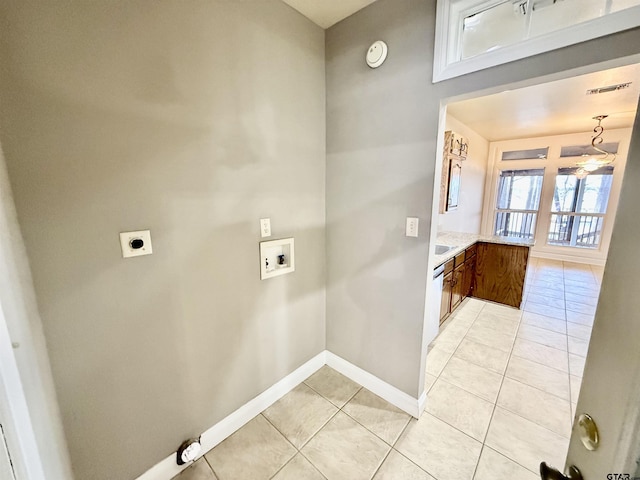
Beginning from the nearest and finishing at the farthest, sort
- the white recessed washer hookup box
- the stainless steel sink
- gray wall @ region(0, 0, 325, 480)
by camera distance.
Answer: gray wall @ region(0, 0, 325, 480), the white recessed washer hookup box, the stainless steel sink

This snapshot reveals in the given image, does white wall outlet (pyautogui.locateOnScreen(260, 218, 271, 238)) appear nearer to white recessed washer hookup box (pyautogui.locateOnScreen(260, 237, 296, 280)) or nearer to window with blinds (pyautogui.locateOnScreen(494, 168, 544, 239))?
white recessed washer hookup box (pyautogui.locateOnScreen(260, 237, 296, 280))

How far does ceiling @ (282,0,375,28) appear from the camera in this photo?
1.56m

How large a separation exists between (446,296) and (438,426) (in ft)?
4.42

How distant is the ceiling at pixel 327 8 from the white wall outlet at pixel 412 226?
1368 mm

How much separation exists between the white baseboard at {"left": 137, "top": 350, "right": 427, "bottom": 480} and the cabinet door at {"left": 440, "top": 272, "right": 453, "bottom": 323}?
1094 mm

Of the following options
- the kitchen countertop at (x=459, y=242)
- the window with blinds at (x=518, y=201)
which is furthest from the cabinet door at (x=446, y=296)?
the window with blinds at (x=518, y=201)

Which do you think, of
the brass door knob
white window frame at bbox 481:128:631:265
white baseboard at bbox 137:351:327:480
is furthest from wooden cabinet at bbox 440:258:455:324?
white window frame at bbox 481:128:631:265

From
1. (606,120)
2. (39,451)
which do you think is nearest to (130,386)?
(39,451)

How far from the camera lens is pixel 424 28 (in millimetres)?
1412

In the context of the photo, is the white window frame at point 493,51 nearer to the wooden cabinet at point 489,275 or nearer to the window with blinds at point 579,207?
the wooden cabinet at point 489,275

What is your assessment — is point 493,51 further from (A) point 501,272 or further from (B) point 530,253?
(B) point 530,253

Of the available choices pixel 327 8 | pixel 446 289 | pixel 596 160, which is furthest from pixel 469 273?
pixel 596 160

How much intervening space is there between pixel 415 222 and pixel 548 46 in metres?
0.96

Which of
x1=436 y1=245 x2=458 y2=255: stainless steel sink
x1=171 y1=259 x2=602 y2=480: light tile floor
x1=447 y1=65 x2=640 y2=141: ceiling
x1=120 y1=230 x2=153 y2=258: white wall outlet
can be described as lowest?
x1=171 y1=259 x2=602 y2=480: light tile floor
